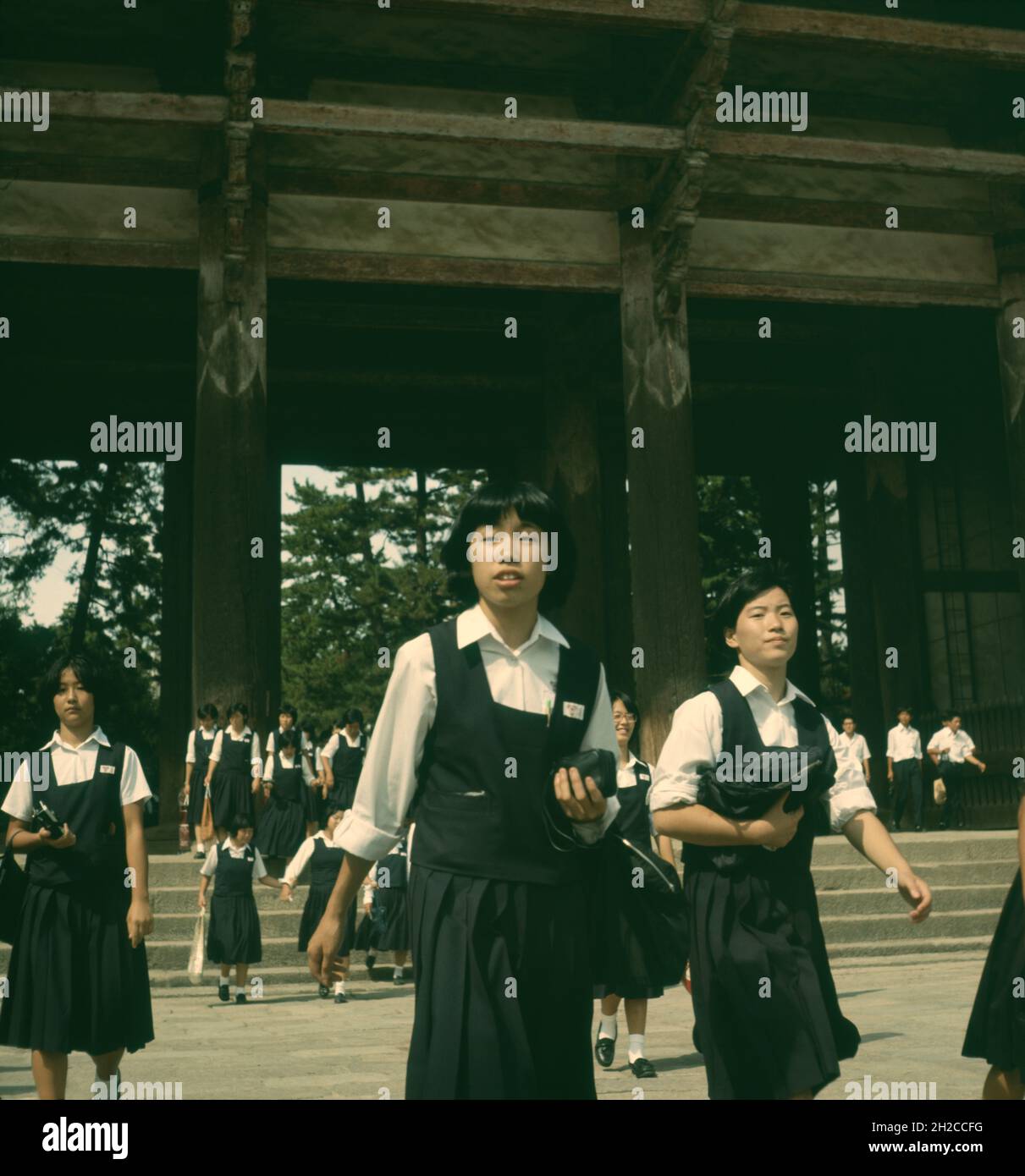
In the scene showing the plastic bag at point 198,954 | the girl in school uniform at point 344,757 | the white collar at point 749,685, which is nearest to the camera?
the white collar at point 749,685

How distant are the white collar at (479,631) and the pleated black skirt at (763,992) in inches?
38.3

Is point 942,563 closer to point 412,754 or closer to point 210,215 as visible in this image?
point 210,215

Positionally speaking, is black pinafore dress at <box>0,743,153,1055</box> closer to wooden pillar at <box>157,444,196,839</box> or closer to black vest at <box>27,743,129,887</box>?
black vest at <box>27,743,129,887</box>

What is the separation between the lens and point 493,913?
318 cm

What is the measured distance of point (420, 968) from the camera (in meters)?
3.22

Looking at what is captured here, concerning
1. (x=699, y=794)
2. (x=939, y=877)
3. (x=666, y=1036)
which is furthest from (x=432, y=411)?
(x=699, y=794)

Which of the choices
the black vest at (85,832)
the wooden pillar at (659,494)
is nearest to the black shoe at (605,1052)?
the black vest at (85,832)

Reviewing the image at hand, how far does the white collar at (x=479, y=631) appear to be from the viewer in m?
3.36

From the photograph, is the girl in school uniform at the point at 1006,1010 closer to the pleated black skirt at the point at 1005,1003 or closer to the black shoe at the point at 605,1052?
the pleated black skirt at the point at 1005,1003

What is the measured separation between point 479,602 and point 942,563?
1770cm

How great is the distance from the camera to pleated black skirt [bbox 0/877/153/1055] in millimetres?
5238

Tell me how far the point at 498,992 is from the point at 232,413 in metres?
11.0

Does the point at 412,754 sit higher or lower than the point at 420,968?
higher

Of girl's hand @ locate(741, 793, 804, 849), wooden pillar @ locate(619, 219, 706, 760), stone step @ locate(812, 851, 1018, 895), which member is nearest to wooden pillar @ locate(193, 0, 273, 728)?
wooden pillar @ locate(619, 219, 706, 760)
